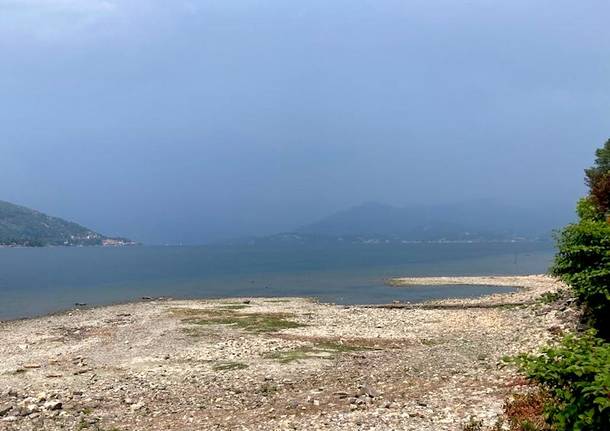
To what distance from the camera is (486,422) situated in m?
14.9

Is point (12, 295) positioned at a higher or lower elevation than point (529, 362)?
lower

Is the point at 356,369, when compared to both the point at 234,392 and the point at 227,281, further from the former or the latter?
the point at 227,281

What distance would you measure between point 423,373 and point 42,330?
121ft

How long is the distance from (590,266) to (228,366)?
56.5ft

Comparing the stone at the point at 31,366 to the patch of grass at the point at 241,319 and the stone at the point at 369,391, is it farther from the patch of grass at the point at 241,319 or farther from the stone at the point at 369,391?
the stone at the point at 369,391

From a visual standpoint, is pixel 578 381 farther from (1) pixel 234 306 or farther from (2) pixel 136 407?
(1) pixel 234 306

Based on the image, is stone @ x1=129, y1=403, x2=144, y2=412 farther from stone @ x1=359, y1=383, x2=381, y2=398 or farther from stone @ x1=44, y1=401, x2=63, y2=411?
stone @ x1=359, y1=383, x2=381, y2=398

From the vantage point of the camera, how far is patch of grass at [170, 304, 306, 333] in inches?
1565

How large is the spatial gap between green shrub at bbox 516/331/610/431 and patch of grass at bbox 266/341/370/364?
1764 cm

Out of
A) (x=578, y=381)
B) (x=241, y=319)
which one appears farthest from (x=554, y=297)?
(x=578, y=381)

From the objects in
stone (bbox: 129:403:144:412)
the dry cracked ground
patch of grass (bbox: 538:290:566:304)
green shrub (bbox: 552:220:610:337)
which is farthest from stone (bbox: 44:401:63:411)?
patch of grass (bbox: 538:290:566:304)

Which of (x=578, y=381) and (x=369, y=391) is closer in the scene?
(x=578, y=381)

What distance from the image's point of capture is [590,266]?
82.8 feet

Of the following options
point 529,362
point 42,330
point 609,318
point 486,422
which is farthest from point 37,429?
point 42,330
